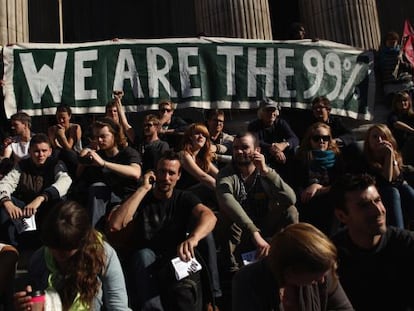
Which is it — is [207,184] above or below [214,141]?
below

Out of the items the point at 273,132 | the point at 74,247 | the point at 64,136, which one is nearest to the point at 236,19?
the point at 273,132

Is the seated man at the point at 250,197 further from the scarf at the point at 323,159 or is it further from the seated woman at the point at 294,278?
the seated woman at the point at 294,278

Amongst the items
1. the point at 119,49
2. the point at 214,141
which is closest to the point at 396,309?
the point at 214,141

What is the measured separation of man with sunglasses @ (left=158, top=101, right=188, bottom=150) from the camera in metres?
7.16

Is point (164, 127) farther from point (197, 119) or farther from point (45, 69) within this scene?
point (45, 69)

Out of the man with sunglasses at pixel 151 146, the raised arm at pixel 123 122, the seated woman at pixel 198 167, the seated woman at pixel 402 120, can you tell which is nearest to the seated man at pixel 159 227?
the seated woman at pixel 198 167

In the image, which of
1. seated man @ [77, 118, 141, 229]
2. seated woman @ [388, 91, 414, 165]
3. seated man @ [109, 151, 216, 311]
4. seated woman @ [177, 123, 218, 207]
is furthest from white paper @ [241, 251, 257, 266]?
seated woman @ [388, 91, 414, 165]

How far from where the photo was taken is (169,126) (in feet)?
25.7

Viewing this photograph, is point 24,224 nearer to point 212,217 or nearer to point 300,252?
point 212,217

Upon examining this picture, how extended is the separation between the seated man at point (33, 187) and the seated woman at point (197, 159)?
127 centimetres

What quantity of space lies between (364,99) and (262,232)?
5844mm

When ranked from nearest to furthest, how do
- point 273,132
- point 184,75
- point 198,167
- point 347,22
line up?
1. point 198,167
2. point 273,132
3. point 184,75
4. point 347,22

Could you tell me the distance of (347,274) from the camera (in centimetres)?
317

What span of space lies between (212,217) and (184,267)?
50 cm
